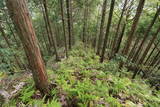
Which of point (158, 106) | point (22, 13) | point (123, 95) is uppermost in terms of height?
point (22, 13)

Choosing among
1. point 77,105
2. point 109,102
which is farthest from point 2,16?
point 109,102

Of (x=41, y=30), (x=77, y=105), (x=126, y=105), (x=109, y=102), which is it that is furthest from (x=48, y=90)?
(x=41, y=30)

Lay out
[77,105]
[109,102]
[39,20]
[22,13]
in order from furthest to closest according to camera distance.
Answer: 1. [39,20]
2. [109,102]
3. [77,105]
4. [22,13]

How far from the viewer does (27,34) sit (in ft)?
6.52

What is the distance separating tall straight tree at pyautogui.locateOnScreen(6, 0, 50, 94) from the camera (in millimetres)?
1773

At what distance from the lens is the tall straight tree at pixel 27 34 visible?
1773mm

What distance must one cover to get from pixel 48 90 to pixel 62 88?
44 centimetres

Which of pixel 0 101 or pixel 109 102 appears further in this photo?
pixel 109 102

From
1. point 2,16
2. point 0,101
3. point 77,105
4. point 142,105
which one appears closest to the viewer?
point 0,101

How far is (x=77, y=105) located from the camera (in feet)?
8.80

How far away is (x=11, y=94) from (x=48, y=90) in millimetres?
1080

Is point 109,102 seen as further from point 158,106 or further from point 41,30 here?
point 41,30

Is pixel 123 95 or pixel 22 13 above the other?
pixel 22 13

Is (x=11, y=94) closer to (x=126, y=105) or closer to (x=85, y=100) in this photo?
(x=85, y=100)
